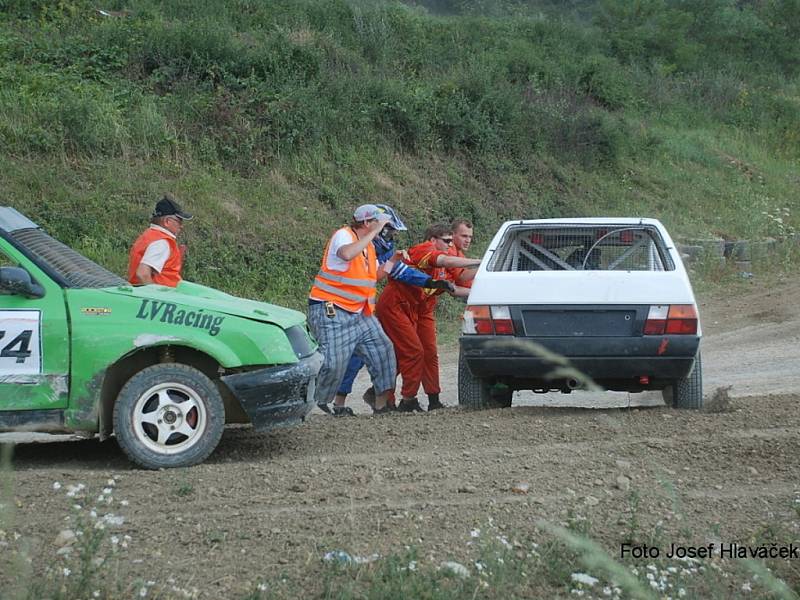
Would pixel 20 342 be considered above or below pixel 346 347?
above

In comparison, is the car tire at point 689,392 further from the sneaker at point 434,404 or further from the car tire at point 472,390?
the sneaker at point 434,404

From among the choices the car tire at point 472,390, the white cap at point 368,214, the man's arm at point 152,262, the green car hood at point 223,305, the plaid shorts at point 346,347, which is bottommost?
the car tire at point 472,390

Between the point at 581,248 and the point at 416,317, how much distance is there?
1.61 metres

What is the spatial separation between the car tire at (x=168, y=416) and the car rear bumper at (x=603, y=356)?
2.07m

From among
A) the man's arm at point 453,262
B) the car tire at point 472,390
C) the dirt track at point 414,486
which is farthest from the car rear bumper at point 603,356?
the man's arm at point 453,262

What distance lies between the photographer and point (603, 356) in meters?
7.76

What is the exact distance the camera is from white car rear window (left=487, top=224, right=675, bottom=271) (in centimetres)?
913

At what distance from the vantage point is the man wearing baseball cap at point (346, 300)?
29.3 ft

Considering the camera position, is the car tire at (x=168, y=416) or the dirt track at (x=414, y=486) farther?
the car tire at (x=168, y=416)

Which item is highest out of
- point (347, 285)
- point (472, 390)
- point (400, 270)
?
point (400, 270)

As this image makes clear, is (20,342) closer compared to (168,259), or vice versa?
(20,342)

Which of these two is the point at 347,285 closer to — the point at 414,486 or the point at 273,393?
the point at 273,393

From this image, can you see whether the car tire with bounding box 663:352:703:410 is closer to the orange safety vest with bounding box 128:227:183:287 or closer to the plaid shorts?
the plaid shorts

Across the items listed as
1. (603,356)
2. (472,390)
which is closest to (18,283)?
(472,390)
